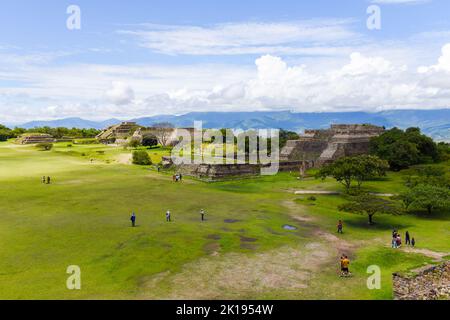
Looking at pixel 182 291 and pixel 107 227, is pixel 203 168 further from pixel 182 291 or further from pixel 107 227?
pixel 182 291

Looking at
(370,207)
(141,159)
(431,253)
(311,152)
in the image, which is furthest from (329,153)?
(431,253)

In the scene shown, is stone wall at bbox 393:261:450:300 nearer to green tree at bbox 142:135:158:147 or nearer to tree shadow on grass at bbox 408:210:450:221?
tree shadow on grass at bbox 408:210:450:221

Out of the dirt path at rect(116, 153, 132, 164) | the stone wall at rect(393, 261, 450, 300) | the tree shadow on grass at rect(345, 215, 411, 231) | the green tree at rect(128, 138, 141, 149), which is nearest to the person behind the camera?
the stone wall at rect(393, 261, 450, 300)

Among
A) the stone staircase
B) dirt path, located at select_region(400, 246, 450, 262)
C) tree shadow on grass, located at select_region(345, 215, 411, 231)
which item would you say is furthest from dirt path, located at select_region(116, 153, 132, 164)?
dirt path, located at select_region(400, 246, 450, 262)

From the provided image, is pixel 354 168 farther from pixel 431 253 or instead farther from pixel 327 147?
pixel 327 147

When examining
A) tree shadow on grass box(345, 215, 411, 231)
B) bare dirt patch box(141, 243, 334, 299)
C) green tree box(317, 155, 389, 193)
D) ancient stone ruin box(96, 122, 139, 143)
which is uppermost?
ancient stone ruin box(96, 122, 139, 143)

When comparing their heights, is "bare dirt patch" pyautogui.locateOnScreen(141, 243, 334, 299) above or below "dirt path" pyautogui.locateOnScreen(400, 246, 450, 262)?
above
